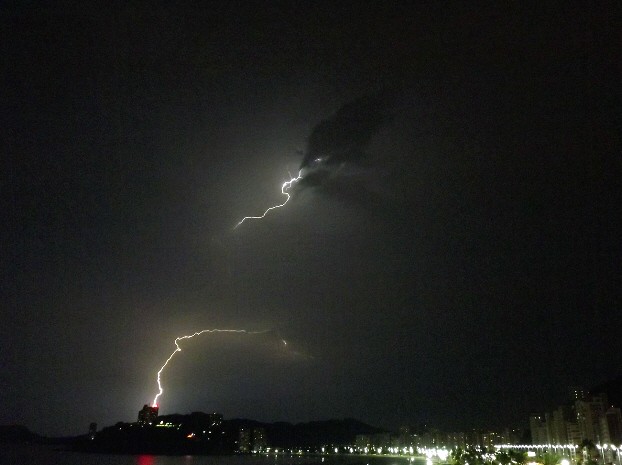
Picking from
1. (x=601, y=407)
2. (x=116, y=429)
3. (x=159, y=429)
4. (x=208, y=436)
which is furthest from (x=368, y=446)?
(x=601, y=407)

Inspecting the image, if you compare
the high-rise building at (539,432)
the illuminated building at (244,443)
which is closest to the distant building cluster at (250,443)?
the illuminated building at (244,443)

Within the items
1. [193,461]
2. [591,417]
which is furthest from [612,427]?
[193,461]

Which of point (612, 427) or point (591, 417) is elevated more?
point (591, 417)

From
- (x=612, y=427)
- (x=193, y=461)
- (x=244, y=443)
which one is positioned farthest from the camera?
(x=244, y=443)

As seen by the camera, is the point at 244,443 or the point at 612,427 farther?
the point at 244,443

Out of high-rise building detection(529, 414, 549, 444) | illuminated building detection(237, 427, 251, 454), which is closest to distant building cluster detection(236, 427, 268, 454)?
illuminated building detection(237, 427, 251, 454)

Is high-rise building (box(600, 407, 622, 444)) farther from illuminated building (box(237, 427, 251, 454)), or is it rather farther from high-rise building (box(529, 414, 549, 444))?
illuminated building (box(237, 427, 251, 454))

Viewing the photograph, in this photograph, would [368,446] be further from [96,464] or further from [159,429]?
[96,464]

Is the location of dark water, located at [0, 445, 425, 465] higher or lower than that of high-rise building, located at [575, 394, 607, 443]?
lower

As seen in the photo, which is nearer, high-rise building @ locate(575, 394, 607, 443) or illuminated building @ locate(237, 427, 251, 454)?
high-rise building @ locate(575, 394, 607, 443)

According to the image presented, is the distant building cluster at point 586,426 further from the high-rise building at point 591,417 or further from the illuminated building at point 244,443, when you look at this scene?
the illuminated building at point 244,443

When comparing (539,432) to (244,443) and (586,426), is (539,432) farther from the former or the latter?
(244,443)
